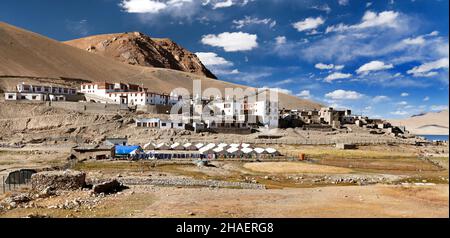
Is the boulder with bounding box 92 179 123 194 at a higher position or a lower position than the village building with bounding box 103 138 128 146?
lower

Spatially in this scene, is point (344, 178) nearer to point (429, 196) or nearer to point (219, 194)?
point (429, 196)

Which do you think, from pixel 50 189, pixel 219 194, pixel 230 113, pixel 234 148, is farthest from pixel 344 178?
pixel 230 113

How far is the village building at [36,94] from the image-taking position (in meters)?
106

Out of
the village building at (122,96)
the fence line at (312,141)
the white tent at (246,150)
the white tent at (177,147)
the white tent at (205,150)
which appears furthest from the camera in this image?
the village building at (122,96)

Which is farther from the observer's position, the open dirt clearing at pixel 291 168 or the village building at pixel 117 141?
the village building at pixel 117 141

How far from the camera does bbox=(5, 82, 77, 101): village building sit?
106m

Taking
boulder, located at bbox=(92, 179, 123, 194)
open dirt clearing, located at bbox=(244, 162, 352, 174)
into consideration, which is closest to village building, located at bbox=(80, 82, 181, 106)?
open dirt clearing, located at bbox=(244, 162, 352, 174)

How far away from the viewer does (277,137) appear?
97.6 meters

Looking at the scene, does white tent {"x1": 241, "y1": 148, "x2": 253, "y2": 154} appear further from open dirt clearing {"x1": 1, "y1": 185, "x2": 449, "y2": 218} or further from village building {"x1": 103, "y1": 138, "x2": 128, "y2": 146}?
open dirt clearing {"x1": 1, "y1": 185, "x2": 449, "y2": 218}

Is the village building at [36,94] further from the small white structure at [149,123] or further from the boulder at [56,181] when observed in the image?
the boulder at [56,181]

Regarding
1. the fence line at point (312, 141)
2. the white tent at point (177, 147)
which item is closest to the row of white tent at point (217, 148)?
the white tent at point (177, 147)

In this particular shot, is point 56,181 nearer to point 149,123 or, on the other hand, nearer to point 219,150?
point 219,150

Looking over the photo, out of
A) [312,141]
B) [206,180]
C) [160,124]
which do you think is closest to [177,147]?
[160,124]
